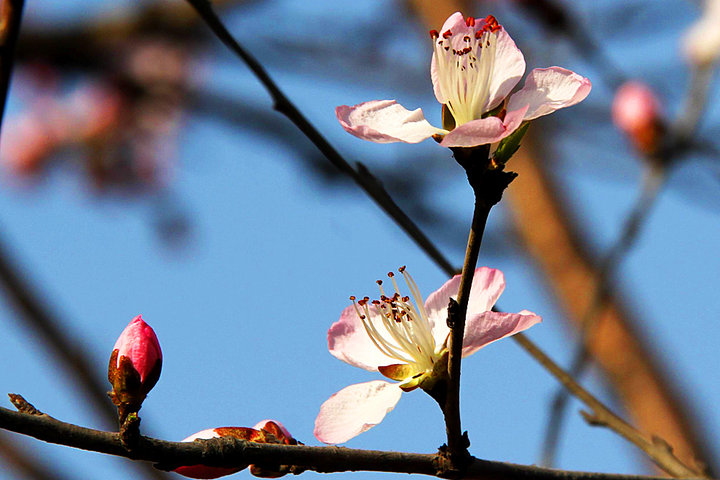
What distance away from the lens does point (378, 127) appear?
1.58ft

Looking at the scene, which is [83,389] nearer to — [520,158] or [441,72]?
[441,72]

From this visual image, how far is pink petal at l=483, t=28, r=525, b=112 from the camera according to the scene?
49 cm

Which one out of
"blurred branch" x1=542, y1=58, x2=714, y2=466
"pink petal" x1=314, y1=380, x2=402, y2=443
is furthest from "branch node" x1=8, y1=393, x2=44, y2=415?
"blurred branch" x1=542, y1=58, x2=714, y2=466

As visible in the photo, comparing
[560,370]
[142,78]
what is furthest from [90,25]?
[560,370]

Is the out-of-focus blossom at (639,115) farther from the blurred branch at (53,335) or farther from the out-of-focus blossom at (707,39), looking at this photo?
the blurred branch at (53,335)

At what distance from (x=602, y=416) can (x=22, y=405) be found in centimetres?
46

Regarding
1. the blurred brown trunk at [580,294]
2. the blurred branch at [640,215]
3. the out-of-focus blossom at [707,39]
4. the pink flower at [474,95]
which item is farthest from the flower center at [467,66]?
the blurred brown trunk at [580,294]

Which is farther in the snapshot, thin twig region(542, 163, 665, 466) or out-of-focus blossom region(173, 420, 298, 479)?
thin twig region(542, 163, 665, 466)

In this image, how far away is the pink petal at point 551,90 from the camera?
17.8 inches

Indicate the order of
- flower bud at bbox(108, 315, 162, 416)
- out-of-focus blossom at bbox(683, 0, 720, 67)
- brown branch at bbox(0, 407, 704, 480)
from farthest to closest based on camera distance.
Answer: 1. out-of-focus blossom at bbox(683, 0, 720, 67)
2. flower bud at bbox(108, 315, 162, 416)
3. brown branch at bbox(0, 407, 704, 480)

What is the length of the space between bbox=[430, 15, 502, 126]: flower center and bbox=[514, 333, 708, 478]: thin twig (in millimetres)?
Result: 232

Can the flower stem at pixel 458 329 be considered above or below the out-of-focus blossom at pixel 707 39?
below

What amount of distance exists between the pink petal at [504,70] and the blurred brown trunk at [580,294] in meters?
1.77

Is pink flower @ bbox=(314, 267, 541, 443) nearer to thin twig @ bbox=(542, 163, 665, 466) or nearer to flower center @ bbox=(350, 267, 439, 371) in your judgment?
flower center @ bbox=(350, 267, 439, 371)
